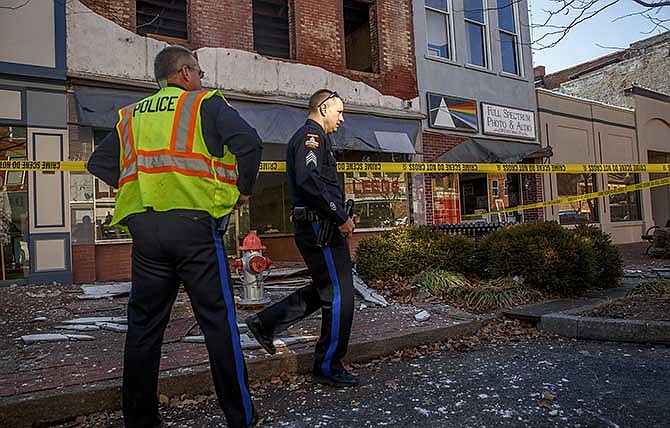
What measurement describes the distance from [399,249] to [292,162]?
10.9 ft

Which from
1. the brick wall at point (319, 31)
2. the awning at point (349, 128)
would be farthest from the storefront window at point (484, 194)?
the brick wall at point (319, 31)

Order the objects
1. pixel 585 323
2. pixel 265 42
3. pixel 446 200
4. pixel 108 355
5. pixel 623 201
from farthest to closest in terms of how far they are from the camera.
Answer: pixel 623 201
pixel 446 200
pixel 265 42
pixel 585 323
pixel 108 355

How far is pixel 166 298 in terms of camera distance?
2570 millimetres

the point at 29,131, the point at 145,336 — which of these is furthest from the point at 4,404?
the point at 29,131

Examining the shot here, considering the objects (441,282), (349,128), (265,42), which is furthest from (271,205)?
(441,282)

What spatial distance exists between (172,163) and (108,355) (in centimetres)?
198

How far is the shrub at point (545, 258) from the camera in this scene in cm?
580

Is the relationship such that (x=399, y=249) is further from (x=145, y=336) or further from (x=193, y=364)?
(x=145, y=336)

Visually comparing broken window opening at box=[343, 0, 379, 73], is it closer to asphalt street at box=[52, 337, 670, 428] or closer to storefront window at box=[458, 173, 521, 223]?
storefront window at box=[458, 173, 521, 223]

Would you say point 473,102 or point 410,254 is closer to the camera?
point 410,254

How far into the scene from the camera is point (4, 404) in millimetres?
2721

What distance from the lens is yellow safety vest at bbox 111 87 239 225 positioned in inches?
99.3

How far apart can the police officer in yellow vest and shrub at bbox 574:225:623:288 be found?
5.13m

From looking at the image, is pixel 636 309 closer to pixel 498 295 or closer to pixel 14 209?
pixel 498 295
